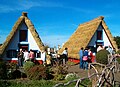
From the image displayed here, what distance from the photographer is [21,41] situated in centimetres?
3045

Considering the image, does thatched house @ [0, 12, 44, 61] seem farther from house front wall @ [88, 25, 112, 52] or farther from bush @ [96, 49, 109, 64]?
house front wall @ [88, 25, 112, 52]

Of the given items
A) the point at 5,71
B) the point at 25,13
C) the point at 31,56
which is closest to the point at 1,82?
the point at 5,71

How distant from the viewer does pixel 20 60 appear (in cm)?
2645

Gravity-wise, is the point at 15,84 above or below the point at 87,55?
below

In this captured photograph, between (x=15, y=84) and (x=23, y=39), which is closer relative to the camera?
(x=15, y=84)

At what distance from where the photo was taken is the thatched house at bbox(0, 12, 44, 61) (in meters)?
30.0

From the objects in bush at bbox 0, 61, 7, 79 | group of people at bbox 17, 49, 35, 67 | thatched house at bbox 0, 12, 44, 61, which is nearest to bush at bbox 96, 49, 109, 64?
thatched house at bbox 0, 12, 44, 61

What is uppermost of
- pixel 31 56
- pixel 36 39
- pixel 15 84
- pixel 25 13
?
pixel 25 13

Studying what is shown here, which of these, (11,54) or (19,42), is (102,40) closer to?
(19,42)

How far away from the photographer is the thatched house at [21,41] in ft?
98.4

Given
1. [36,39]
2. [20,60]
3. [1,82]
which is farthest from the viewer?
[36,39]

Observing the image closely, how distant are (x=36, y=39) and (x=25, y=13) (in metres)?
3.92

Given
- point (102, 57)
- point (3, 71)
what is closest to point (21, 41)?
point (102, 57)

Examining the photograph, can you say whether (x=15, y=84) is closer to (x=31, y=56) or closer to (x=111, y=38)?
(x=31, y=56)
